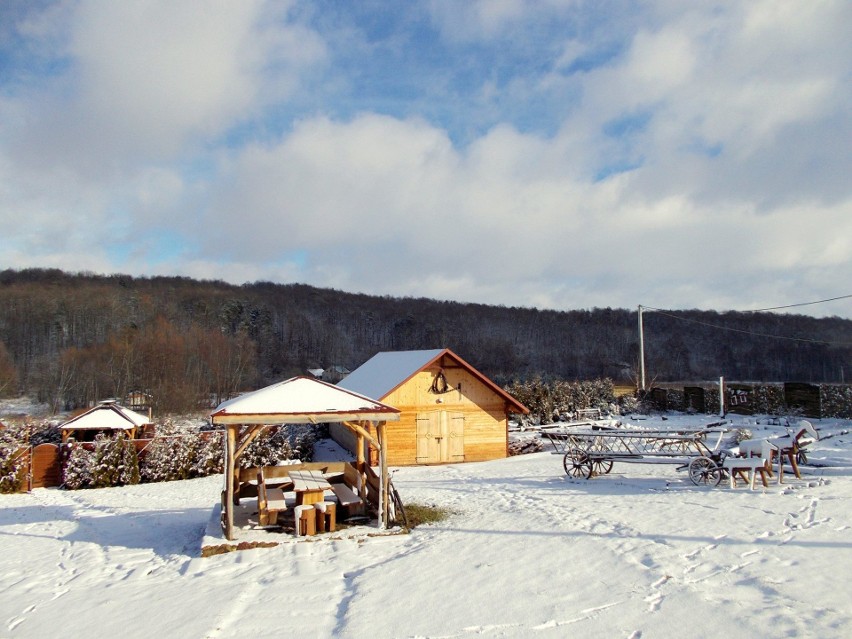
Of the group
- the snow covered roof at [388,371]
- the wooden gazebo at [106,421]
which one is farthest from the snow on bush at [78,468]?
the snow covered roof at [388,371]

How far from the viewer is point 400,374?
22234 mm

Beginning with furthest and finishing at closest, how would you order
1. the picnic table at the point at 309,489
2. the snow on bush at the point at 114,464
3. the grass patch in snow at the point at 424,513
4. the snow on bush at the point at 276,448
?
the snow on bush at the point at 276,448 < the snow on bush at the point at 114,464 < the grass patch in snow at the point at 424,513 < the picnic table at the point at 309,489

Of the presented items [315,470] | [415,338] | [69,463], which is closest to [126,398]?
[69,463]

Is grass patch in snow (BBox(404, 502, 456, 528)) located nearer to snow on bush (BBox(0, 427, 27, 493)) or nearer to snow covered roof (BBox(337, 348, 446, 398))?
snow covered roof (BBox(337, 348, 446, 398))

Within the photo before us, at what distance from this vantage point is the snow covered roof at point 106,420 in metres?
21.5

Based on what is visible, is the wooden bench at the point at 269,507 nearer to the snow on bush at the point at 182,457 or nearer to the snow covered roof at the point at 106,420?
the snow on bush at the point at 182,457

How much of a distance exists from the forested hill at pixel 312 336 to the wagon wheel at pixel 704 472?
37.4 meters

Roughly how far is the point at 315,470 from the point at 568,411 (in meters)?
20.5

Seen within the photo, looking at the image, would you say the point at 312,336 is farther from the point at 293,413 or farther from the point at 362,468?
the point at 293,413

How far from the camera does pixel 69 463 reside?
1795cm

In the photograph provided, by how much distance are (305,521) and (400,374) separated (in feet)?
38.8

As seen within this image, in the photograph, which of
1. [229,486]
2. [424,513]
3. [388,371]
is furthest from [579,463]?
[388,371]

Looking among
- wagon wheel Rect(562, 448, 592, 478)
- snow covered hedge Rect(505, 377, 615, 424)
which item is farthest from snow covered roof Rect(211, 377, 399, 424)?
snow covered hedge Rect(505, 377, 615, 424)

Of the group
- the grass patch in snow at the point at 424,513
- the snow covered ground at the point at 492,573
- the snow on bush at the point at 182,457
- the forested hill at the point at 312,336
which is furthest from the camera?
the forested hill at the point at 312,336
